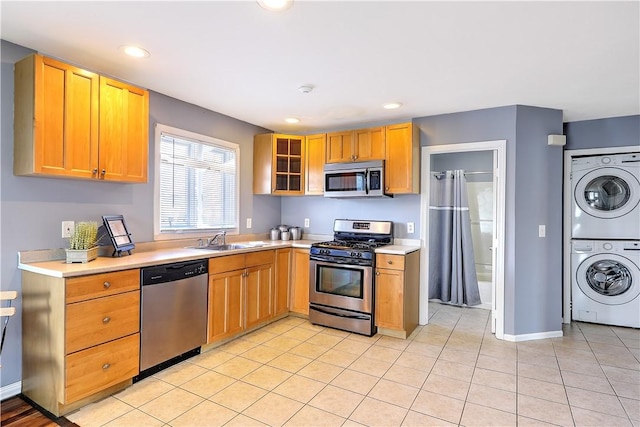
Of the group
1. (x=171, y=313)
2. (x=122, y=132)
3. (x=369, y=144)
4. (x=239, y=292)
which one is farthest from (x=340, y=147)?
(x=171, y=313)

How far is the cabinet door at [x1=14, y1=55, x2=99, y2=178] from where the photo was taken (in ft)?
7.16

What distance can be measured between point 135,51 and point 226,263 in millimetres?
1865

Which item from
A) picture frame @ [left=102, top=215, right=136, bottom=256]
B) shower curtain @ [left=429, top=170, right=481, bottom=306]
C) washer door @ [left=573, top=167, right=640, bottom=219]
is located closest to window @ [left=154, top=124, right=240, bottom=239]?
picture frame @ [left=102, top=215, right=136, bottom=256]

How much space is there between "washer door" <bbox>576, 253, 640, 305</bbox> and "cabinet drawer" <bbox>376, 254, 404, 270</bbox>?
240 cm

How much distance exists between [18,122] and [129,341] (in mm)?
1675

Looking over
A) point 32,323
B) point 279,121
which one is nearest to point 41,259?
point 32,323

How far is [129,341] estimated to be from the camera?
2432 mm

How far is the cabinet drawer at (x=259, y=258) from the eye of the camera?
11.5 ft

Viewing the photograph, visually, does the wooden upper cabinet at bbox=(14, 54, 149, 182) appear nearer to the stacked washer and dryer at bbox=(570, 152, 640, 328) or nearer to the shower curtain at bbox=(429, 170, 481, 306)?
the shower curtain at bbox=(429, 170, 481, 306)

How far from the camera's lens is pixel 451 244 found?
484 cm

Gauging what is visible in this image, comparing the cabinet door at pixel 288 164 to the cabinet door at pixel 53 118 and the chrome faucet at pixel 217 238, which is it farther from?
the cabinet door at pixel 53 118

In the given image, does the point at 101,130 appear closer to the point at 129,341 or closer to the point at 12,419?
the point at 129,341

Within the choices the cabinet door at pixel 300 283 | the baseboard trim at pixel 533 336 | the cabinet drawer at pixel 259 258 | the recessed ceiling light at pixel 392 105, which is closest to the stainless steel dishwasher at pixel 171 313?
the cabinet drawer at pixel 259 258

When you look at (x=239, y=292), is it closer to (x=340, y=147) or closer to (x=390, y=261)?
(x=390, y=261)
